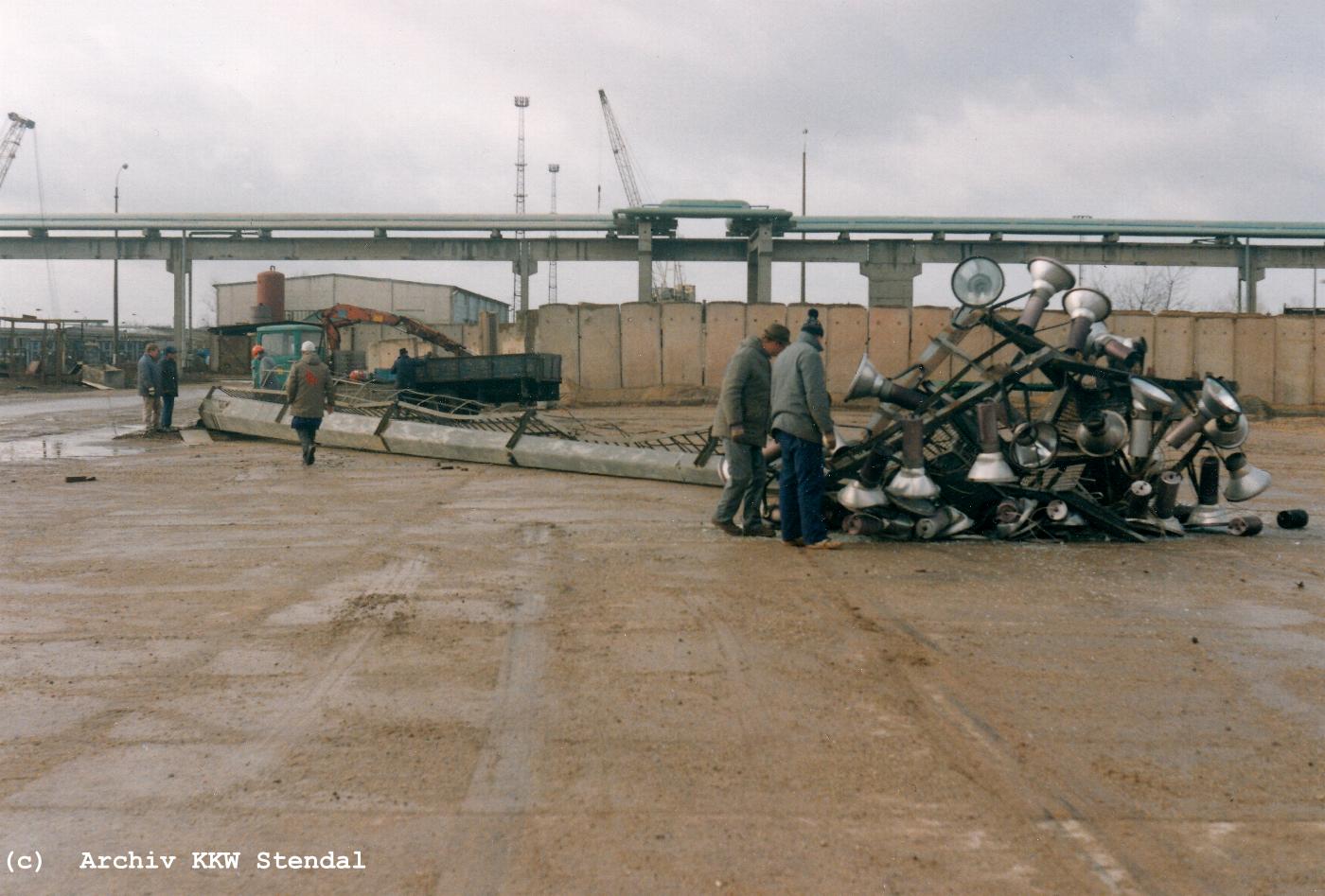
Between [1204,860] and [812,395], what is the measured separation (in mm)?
5382

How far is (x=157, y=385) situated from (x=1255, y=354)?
29.3 meters

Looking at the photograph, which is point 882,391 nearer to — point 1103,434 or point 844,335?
point 1103,434

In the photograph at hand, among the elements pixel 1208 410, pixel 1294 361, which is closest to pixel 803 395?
pixel 1208 410

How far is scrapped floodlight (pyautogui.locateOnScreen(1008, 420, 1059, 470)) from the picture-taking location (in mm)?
8508

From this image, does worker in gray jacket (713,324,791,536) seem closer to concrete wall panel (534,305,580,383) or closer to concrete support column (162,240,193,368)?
concrete wall panel (534,305,580,383)

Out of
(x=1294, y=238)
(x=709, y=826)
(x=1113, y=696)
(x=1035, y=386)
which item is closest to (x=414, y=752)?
(x=709, y=826)

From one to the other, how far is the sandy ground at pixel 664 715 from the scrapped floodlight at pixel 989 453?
60 cm

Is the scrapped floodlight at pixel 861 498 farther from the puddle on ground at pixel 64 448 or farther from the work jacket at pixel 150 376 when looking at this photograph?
the work jacket at pixel 150 376

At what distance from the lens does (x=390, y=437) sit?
16.8m

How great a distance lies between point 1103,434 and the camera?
333 inches

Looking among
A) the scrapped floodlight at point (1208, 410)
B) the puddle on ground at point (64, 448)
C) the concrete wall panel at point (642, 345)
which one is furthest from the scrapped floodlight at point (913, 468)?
the concrete wall panel at point (642, 345)

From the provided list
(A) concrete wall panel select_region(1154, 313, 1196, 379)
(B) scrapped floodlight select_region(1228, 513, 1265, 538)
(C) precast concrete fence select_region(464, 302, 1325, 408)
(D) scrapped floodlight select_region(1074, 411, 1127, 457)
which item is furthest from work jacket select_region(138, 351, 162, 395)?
(A) concrete wall panel select_region(1154, 313, 1196, 379)

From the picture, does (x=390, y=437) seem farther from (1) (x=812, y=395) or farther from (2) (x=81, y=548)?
(1) (x=812, y=395)

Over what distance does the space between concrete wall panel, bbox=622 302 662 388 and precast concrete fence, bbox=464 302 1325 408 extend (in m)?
0.03
